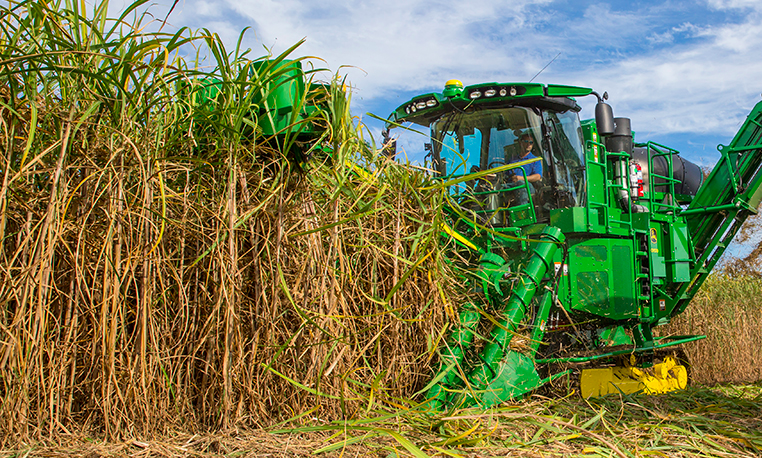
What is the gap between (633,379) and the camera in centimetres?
490

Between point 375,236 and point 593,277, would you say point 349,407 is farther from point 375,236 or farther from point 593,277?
point 593,277

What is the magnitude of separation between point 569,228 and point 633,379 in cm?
162

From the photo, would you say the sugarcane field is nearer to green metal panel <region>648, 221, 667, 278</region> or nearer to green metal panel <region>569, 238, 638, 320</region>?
green metal panel <region>569, 238, 638, 320</region>

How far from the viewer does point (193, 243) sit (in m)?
2.43

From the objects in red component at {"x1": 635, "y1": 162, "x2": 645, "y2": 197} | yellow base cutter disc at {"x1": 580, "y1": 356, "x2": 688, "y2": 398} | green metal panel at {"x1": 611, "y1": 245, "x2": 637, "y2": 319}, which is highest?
red component at {"x1": 635, "y1": 162, "x2": 645, "y2": 197}

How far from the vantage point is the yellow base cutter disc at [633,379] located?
4.48 meters

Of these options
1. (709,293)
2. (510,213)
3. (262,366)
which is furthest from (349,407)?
(709,293)

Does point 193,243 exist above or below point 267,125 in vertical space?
below

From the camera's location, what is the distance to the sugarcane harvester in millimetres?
3879

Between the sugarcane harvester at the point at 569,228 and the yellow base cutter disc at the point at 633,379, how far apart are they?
0.04 feet

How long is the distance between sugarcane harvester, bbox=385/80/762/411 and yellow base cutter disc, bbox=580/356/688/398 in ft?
0.04

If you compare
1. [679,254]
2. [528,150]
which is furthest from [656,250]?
[528,150]

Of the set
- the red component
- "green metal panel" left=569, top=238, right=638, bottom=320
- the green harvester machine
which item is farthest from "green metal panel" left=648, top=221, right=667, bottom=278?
"green metal panel" left=569, top=238, right=638, bottom=320

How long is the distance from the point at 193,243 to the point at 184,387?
0.63m
